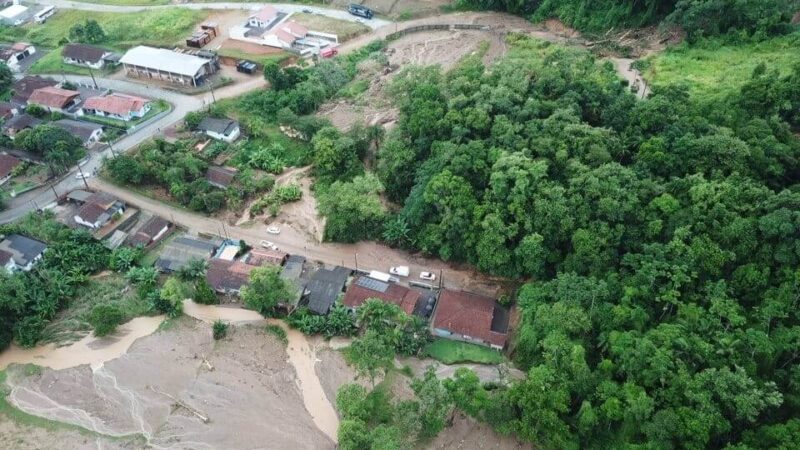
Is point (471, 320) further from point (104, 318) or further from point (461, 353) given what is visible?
point (104, 318)

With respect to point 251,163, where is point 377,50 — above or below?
above

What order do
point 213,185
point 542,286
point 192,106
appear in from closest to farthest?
1. point 542,286
2. point 213,185
3. point 192,106

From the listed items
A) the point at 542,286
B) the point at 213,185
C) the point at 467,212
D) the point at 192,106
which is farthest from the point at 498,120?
the point at 192,106

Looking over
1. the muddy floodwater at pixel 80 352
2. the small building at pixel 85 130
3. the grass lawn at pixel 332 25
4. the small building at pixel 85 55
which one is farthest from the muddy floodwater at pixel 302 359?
the small building at pixel 85 55

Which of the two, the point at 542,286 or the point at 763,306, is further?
the point at 542,286

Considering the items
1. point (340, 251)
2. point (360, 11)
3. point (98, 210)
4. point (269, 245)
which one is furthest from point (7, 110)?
point (340, 251)

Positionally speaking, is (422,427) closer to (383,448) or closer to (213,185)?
(383,448)

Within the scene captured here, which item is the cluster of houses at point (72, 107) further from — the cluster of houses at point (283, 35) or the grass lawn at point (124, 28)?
the cluster of houses at point (283, 35)
